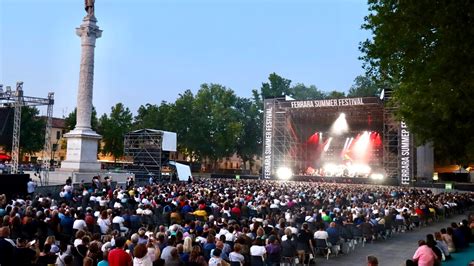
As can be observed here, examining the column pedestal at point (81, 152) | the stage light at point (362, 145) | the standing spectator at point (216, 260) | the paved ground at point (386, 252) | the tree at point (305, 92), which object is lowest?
the paved ground at point (386, 252)

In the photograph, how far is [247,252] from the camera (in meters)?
8.52

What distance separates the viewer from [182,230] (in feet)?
31.6

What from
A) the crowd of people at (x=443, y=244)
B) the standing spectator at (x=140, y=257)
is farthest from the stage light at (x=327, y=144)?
the standing spectator at (x=140, y=257)

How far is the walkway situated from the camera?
36.2 ft

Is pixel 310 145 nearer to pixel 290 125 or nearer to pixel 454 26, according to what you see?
pixel 290 125

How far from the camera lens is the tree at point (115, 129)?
60487mm

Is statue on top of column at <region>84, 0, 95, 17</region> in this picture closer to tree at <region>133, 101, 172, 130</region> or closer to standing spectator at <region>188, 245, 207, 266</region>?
standing spectator at <region>188, 245, 207, 266</region>

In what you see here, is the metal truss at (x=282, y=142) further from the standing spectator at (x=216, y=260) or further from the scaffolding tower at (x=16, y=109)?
the standing spectator at (x=216, y=260)

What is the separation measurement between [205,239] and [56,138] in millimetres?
73223

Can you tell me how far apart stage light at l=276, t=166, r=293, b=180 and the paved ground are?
24.3 meters

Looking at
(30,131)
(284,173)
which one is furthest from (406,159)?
(30,131)

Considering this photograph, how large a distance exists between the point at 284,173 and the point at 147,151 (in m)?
13.6

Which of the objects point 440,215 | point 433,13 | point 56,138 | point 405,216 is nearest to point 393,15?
point 433,13

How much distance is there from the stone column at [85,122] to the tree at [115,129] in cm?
3257
